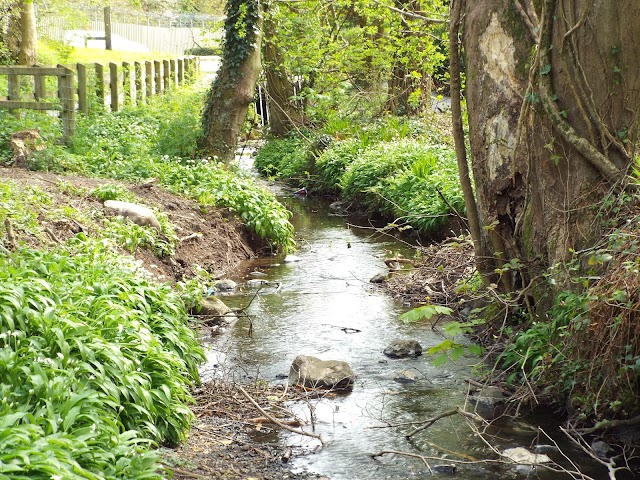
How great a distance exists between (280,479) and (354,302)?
4.53 m

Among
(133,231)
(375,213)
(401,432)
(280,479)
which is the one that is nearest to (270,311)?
(133,231)

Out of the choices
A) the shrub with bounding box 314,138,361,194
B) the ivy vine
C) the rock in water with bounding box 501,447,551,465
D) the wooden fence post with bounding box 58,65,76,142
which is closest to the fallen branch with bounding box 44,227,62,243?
the rock in water with bounding box 501,447,551,465

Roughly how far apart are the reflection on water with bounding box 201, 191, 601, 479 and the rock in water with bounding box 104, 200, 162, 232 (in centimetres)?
134

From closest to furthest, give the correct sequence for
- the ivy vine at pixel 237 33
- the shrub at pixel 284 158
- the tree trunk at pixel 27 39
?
the ivy vine at pixel 237 33
the shrub at pixel 284 158
the tree trunk at pixel 27 39

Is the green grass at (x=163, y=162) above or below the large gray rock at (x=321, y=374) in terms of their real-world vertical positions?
above

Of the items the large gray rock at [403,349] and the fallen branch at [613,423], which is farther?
the large gray rock at [403,349]

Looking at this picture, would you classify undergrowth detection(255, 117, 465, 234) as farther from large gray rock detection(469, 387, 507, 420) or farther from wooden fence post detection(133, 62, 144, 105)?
wooden fence post detection(133, 62, 144, 105)

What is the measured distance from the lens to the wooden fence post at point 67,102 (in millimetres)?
14555

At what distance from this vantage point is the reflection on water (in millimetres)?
5719

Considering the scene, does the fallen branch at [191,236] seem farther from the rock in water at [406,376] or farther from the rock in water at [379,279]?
the rock in water at [406,376]

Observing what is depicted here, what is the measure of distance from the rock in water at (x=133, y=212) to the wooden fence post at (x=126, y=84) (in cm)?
1131

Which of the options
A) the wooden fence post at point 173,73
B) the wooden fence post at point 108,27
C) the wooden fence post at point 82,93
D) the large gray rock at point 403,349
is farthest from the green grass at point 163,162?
the wooden fence post at point 108,27

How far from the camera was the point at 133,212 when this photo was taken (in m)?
10.2

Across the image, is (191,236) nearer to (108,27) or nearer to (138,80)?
(138,80)
